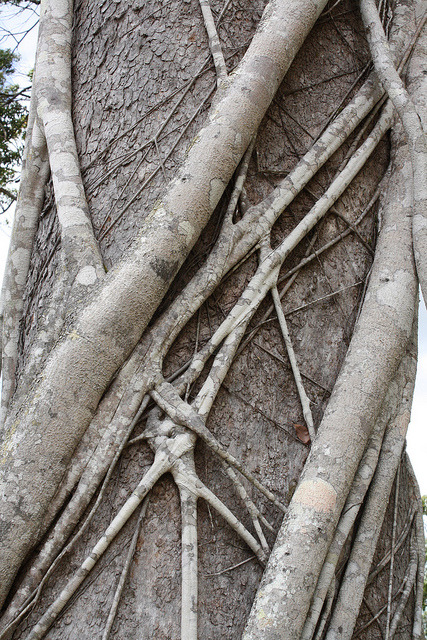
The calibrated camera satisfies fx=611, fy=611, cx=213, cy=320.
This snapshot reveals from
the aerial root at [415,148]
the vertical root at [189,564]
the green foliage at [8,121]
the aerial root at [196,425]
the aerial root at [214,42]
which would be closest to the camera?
the vertical root at [189,564]

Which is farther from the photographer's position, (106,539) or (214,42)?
(214,42)

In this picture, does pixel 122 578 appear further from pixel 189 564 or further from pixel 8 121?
pixel 8 121

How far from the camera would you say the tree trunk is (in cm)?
163

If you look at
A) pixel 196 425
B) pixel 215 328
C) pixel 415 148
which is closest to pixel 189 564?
pixel 196 425

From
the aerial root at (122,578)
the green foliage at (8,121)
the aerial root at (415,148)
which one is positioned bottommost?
the aerial root at (122,578)

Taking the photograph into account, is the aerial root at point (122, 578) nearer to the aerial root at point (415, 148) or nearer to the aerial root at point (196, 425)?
the aerial root at point (196, 425)

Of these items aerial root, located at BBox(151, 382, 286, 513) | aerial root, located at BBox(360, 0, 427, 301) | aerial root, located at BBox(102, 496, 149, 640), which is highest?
aerial root, located at BBox(360, 0, 427, 301)

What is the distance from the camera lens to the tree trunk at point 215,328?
5.34 ft

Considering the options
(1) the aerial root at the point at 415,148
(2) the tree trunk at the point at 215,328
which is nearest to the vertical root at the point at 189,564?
(2) the tree trunk at the point at 215,328

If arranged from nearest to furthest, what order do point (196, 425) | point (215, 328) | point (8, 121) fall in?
point (196, 425) < point (215, 328) < point (8, 121)

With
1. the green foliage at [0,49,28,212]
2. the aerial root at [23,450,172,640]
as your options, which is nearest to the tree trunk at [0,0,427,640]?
the aerial root at [23,450,172,640]

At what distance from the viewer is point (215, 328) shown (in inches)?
74.5

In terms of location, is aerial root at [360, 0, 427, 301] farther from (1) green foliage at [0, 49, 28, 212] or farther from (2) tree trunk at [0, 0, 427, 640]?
(1) green foliage at [0, 49, 28, 212]

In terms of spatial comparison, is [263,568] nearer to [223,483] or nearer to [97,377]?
[223,483]
